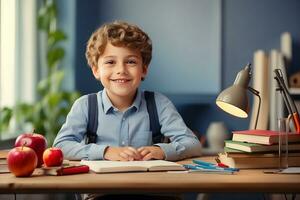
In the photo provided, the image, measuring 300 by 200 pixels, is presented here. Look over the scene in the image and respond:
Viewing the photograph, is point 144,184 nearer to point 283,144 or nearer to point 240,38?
point 283,144

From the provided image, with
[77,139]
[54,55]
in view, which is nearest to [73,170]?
[77,139]

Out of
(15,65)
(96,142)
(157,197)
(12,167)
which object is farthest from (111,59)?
(15,65)

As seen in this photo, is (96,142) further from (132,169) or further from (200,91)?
(200,91)

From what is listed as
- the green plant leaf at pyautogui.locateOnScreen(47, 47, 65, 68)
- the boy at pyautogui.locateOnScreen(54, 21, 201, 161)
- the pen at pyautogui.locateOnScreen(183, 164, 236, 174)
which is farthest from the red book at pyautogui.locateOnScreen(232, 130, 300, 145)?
the green plant leaf at pyautogui.locateOnScreen(47, 47, 65, 68)

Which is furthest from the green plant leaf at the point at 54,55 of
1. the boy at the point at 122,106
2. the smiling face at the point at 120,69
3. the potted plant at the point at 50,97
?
the smiling face at the point at 120,69

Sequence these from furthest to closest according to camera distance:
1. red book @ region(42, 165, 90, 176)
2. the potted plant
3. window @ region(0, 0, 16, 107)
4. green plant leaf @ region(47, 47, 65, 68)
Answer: green plant leaf @ region(47, 47, 65, 68) < the potted plant < window @ region(0, 0, 16, 107) < red book @ region(42, 165, 90, 176)

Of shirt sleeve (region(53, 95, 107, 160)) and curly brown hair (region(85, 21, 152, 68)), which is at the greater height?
curly brown hair (region(85, 21, 152, 68))

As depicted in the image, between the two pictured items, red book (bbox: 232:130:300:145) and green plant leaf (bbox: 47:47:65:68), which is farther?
green plant leaf (bbox: 47:47:65:68)

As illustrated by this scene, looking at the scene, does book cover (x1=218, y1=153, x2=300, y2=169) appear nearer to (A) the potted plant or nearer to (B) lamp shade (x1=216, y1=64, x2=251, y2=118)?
(B) lamp shade (x1=216, y1=64, x2=251, y2=118)

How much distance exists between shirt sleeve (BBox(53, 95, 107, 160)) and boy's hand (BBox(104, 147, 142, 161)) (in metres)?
0.03

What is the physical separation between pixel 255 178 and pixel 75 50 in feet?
8.86

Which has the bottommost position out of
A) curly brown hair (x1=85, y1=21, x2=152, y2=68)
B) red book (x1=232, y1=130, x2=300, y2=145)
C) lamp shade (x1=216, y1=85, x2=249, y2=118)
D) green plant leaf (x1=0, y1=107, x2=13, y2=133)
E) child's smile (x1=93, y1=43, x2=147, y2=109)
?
green plant leaf (x1=0, y1=107, x2=13, y2=133)

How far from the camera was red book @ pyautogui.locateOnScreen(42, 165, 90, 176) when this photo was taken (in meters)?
1.52

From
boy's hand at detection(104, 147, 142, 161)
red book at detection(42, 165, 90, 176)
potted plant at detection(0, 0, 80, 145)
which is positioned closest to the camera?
red book at detection(42, 165, 90, 176)
